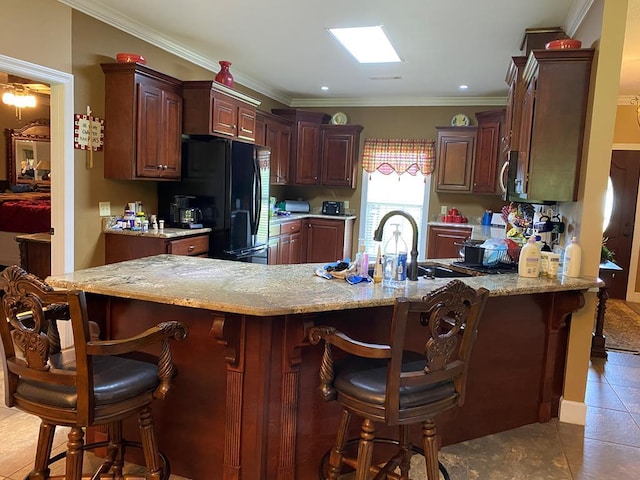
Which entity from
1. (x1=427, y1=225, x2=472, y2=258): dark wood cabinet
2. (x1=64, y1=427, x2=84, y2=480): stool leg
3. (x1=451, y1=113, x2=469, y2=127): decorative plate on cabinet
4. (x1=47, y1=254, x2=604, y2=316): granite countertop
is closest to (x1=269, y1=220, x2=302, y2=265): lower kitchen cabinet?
(x1=427, y1=225, x2=472, y2=258): dark wood cabinet

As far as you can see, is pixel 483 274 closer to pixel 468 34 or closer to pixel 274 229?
pixel 468 34

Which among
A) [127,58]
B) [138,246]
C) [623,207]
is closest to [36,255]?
[138,246]

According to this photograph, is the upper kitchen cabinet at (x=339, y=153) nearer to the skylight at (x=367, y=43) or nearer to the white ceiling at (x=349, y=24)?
the white ceiling at (x=349, y=24)

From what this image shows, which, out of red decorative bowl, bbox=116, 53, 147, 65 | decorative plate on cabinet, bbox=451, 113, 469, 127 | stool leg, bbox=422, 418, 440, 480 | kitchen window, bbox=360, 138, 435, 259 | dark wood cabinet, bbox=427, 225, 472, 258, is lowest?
stool leg, bbox=422, 418, 440, 480

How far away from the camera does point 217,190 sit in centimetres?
444

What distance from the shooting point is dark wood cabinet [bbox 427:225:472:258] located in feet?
20.1

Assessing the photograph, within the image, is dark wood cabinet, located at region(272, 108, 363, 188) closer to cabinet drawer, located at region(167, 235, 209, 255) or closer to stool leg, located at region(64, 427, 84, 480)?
cabinet drawer, located at region(167, 235, 209, 255)

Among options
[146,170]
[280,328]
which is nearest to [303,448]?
[280,328]

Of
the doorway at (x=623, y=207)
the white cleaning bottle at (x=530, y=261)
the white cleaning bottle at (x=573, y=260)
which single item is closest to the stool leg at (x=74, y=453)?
the white cleaning bottle at (x=530, y=261)

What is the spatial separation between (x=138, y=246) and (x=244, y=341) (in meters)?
2.39

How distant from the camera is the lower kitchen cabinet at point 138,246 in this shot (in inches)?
153

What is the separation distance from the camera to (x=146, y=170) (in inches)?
158

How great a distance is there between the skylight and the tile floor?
3.13 metres

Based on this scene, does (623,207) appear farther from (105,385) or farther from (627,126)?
(105,385)
